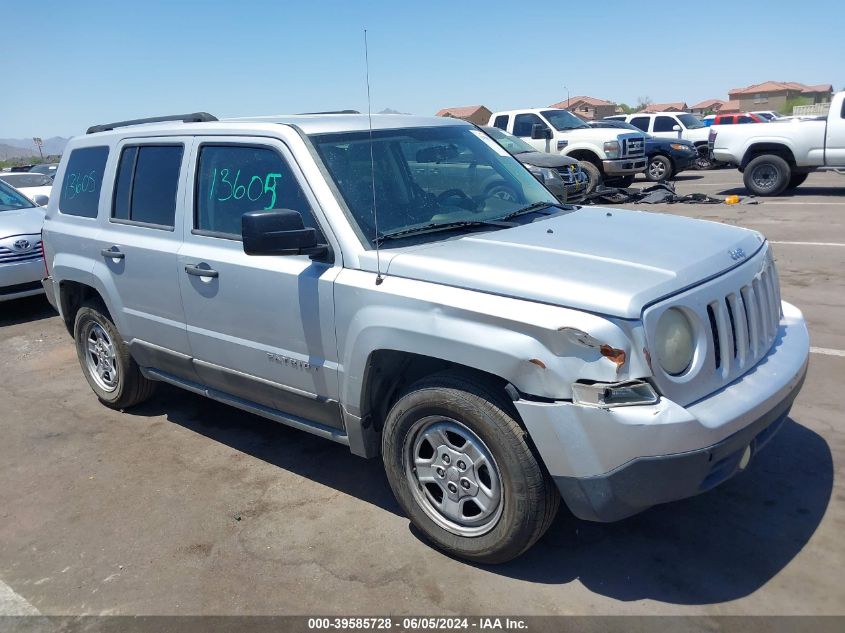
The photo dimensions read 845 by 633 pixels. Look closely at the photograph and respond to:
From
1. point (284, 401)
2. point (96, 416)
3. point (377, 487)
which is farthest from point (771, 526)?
point (96, 416)

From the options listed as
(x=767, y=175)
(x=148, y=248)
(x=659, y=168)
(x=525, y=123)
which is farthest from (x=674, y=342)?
(x=659, y=168)

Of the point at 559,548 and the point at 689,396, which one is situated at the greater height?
the point at 689,396

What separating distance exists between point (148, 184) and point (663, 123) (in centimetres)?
2138

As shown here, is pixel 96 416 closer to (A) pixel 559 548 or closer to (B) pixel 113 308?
Result: (B) pixel 113 308

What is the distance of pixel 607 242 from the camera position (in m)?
3.49

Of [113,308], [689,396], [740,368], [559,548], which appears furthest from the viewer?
[113,308]

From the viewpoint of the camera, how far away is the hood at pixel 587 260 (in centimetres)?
287

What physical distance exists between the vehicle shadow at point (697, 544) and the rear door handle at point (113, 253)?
3086 millimetres

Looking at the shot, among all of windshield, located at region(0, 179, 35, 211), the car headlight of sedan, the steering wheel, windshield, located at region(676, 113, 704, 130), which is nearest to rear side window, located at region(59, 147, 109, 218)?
the steering wheel

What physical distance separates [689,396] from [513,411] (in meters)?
0.69

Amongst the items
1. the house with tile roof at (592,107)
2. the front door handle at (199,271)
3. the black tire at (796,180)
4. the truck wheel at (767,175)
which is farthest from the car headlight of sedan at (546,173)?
the house with tile roof at (592,107)

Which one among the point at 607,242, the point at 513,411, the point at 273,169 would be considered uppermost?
the point at 273,169

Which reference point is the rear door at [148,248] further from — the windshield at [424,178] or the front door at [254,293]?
the windshield at [424,178]

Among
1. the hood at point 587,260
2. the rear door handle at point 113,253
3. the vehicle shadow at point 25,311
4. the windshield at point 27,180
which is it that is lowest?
the vehicle shadow at point 25,311
